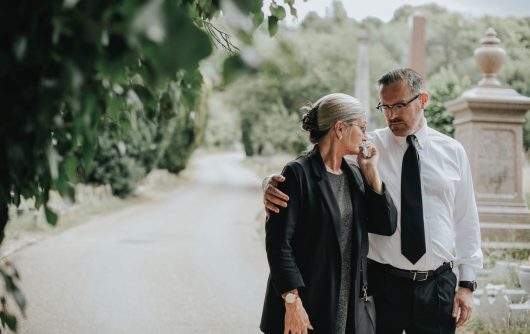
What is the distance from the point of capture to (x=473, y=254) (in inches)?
126

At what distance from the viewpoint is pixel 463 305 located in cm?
312

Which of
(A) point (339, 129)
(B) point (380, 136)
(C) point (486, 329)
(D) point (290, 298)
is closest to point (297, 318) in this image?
(D) point (290, 298)

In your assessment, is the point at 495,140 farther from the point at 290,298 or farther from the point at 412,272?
the point at 290,298

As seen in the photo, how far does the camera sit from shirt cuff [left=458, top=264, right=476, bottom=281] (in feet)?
10.4

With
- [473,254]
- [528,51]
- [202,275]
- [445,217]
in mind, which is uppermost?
[528,51]

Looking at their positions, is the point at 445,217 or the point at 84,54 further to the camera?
the point at 445,217

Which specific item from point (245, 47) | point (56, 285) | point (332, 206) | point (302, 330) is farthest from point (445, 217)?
point (56, 285)

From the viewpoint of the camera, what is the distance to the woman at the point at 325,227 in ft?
9.05

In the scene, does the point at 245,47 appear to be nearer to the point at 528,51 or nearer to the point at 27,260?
the point at 27,260

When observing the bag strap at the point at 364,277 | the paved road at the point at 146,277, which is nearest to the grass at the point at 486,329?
the paved road at the point at 146,277

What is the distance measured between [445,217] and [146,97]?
1.87m

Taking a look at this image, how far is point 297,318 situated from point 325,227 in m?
0.44

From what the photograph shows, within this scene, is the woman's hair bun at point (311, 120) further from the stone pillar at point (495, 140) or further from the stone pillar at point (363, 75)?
the stone pillar at point (363, 75)

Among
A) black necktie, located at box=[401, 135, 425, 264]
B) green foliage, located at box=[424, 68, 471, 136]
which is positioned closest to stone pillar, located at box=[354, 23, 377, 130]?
green foliage, located at box=[424, 68, 471, 136]
